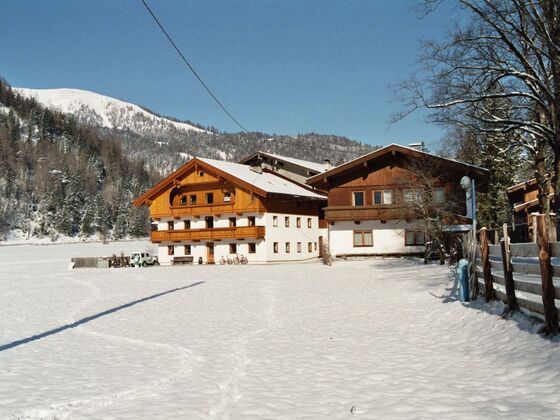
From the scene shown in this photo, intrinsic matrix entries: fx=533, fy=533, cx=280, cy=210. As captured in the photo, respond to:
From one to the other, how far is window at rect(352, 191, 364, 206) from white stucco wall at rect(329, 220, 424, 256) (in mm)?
1575

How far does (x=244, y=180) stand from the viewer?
4538 centimetres

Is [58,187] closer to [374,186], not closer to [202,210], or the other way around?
[202,210]

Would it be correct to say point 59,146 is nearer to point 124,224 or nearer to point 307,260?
point 124,224

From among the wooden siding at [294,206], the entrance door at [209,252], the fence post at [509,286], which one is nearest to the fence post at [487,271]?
the fence post at [509,286]

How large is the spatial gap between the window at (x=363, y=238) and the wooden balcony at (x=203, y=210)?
8641 millimetres

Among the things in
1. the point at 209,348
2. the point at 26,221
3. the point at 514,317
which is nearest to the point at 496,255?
the point at 514,317

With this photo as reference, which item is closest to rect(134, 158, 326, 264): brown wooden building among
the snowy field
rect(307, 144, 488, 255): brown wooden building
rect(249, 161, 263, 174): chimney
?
rect(249, 161, 263, 174): chimney

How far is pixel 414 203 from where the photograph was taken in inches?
1389

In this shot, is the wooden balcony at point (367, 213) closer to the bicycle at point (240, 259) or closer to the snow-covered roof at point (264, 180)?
the snow-covered roof at point (264, 180)

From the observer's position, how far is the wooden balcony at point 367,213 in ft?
130

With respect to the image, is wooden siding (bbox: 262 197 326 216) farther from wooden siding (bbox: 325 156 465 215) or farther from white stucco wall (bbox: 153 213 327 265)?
wooden siding (bbox: 325 156 465 215)

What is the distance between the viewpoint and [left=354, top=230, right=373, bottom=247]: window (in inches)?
1610

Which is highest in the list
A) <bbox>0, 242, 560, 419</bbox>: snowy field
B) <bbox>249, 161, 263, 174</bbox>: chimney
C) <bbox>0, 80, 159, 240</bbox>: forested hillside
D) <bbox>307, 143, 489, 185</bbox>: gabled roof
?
<bbox>0, 80, 159, 240</bbox>: forested hillside

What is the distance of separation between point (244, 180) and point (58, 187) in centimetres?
10880
